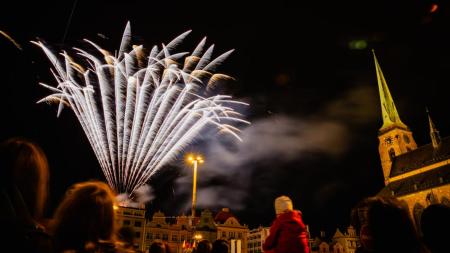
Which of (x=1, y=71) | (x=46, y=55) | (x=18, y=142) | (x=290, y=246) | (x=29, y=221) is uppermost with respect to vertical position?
(x=46, y=55)

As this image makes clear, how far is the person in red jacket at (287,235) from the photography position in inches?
211

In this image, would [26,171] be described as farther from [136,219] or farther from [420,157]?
[420,157]

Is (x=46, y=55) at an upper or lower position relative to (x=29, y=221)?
upper

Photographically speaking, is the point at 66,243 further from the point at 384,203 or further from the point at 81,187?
the point at 384,203

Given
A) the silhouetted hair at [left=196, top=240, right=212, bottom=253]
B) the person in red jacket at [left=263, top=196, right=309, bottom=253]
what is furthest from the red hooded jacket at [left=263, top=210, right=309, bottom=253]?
the silhouetted hair at [left=196, top=240, right=212, bottom=253]

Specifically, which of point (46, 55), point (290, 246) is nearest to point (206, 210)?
point (46, 55)

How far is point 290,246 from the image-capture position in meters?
5.34

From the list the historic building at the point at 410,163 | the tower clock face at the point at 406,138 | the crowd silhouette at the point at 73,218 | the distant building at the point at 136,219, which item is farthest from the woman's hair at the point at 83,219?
the tower clock face at the point at 406,138

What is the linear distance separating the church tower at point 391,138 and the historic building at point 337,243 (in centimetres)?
1991

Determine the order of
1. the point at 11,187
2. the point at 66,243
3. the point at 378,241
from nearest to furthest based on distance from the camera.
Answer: the point at 11,187, the point at 66,243, the point at 378,241

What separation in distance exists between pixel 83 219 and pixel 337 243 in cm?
9786

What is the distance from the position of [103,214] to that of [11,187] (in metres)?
0.74

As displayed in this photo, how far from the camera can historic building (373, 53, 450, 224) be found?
210ft

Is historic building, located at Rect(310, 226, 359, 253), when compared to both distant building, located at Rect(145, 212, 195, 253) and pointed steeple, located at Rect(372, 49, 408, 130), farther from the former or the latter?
distant building, located at Rect(145, 212, 195, 253)
